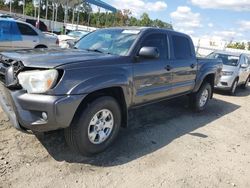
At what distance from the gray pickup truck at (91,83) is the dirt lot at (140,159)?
0.36m

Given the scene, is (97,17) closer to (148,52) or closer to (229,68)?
(229,68)

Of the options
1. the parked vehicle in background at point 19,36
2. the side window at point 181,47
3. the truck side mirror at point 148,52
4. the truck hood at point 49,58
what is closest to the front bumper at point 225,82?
the side window at point 181,47

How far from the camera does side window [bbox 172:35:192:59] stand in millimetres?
5961

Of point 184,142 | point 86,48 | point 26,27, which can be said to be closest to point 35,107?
point 86,48

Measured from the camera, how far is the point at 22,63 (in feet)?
12.3

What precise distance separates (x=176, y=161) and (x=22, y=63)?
2582mm

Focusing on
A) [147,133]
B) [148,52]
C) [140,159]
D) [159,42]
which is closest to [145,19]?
[159,42]

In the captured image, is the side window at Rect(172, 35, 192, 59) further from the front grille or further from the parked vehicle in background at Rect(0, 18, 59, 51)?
the parked vehicle in background at Rect(0, 18, 59, 51)

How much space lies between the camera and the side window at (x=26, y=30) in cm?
1227

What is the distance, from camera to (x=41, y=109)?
3.50 m

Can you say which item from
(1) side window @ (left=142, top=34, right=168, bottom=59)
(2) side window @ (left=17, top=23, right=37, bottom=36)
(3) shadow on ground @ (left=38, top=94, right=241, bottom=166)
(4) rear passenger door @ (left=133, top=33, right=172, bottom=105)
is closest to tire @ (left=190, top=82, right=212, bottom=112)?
(3) shadow on ground @ (left=38, top=94, right=241, bottom=166)

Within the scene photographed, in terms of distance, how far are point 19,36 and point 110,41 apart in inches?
328

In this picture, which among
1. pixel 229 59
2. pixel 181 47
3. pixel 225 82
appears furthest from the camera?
pixel 229 59

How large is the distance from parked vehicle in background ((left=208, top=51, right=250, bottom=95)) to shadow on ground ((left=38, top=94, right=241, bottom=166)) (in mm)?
2112
